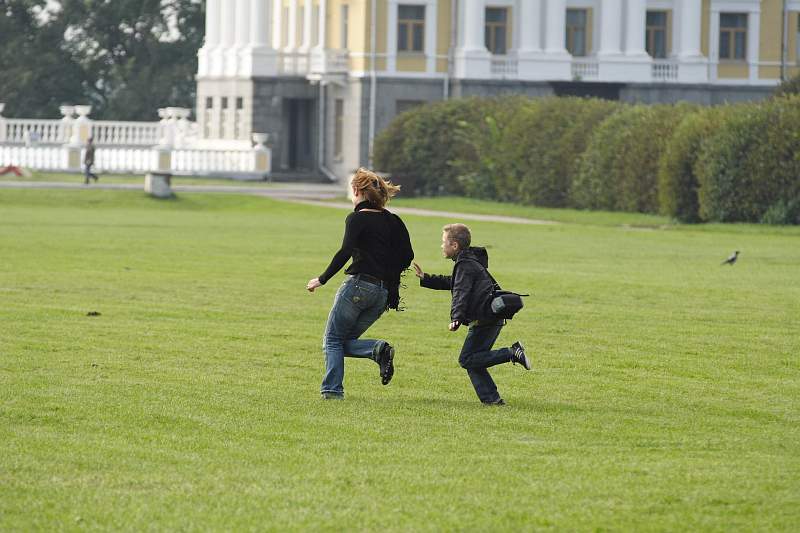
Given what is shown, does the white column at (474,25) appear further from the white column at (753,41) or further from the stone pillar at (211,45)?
the stone pillar at (211,45)

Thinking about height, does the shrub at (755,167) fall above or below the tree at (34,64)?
below

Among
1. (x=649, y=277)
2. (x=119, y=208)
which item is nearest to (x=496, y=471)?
(x=649, y=277)

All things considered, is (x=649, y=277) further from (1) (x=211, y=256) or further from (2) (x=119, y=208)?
(2) (x=119, y=208)

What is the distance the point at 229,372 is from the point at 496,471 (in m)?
4.51

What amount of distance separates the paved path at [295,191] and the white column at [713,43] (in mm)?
14774

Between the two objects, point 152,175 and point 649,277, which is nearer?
point 649,277

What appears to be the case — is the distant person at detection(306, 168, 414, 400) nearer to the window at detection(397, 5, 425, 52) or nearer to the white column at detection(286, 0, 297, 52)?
the window at detection(397, 5, 425, 52)

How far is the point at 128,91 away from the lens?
8331 centimetres

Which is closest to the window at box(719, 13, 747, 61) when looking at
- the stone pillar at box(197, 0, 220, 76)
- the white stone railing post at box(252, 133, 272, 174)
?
the white stone railing post at box(252, 133, 272, 174)

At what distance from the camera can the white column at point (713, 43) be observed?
219 ft

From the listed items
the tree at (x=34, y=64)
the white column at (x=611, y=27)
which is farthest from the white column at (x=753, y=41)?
the tree at (x=34, y=64)

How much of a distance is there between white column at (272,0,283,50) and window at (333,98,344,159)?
517 centimetres

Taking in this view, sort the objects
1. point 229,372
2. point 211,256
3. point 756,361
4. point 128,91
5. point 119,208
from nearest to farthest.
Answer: point 229,372 < point 756,361 < point 211,256 < point 119,208 < point 128,91

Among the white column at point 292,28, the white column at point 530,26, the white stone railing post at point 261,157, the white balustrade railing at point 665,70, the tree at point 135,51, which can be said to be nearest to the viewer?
the white stone railing post at point 261,157
